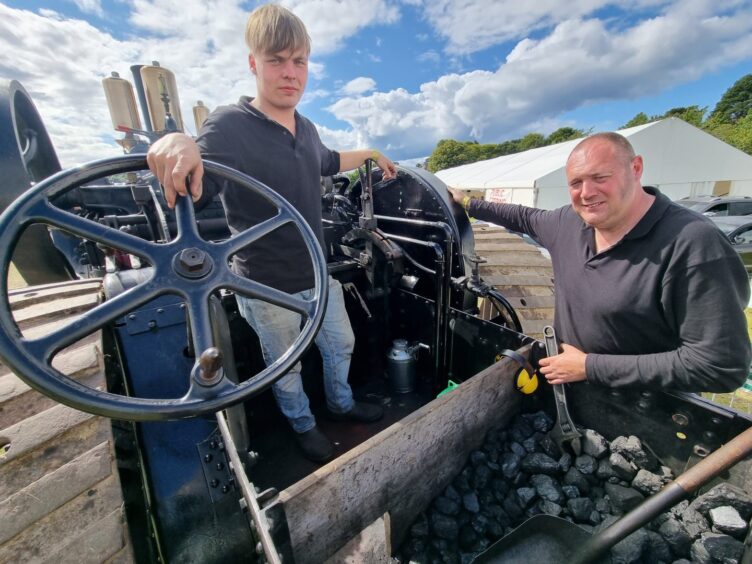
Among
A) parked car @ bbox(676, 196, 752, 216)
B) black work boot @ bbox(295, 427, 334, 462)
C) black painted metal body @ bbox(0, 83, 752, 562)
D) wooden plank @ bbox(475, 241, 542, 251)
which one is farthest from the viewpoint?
parked car @ bbox(676, 196, 752, 216)

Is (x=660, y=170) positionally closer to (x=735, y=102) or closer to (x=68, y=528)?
(x=68, y=528)

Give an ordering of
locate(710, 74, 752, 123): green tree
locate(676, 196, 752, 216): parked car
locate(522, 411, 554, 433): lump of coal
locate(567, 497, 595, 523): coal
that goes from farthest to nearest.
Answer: locate(710, 74, 752, 123): green tree
locate(676, 196, 752, 216): parked car
locate(522, 411, 554, 433): lump of coal
locate(567, 497, 595, 523): coal

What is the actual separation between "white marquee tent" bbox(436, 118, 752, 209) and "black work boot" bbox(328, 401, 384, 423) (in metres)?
15.0

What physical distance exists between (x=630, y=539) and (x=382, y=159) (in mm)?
2165

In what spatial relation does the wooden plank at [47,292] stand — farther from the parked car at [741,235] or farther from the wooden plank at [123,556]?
the parked car at [741,235]

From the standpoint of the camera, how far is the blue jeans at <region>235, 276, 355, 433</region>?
1.65m

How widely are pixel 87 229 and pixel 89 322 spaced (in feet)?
0.84

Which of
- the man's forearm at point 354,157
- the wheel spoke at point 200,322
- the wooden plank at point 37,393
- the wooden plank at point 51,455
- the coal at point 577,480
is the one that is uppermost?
the man's forearm at point 354,157

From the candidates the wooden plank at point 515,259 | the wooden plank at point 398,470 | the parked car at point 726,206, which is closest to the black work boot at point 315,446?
the wooden plank at point 398,470

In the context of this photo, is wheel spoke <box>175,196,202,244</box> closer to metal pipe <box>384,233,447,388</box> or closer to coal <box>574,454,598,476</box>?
metal pipe <box>384,233,447,388</box>

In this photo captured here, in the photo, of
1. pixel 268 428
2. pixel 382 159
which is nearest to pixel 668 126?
pixel 382 159

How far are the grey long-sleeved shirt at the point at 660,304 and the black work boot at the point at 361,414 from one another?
115 centimetres

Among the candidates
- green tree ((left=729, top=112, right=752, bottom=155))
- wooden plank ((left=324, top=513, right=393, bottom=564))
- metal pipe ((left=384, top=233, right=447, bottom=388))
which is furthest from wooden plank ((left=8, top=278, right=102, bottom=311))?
green tree ((left=729, top=112, right=752, bottom=155))

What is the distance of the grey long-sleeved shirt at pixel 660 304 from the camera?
4.08 feet
